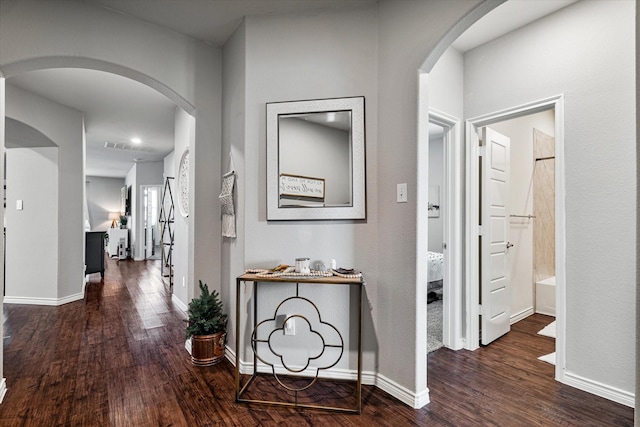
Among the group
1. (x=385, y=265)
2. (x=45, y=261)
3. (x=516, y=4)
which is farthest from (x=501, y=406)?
(x=45, y=261)

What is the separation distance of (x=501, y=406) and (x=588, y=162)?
1685mm

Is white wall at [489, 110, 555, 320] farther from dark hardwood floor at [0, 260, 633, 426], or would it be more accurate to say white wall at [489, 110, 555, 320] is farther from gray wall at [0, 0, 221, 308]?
gray wall at [0, 0, 221, 308]

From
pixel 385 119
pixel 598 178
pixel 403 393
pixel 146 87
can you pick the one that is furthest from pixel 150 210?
pixel 598 178

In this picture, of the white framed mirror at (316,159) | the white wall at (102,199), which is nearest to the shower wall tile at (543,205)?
the white framed mirror at (316,159)

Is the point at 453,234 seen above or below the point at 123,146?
below

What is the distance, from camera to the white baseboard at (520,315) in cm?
354

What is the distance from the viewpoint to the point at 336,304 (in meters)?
2.28

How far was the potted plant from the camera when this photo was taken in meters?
2.51

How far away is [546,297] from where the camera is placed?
3.84 metres

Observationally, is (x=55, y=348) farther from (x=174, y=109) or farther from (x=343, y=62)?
(x=343, y=62)

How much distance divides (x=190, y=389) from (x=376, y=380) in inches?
48.6

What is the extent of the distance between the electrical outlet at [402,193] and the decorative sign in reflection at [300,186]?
521mm

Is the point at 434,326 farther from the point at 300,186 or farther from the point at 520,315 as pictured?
the point at 300,186

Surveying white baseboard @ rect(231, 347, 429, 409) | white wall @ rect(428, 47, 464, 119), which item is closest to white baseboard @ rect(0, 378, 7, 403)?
white baseboard @ rect(231, 347, 429, 409)
